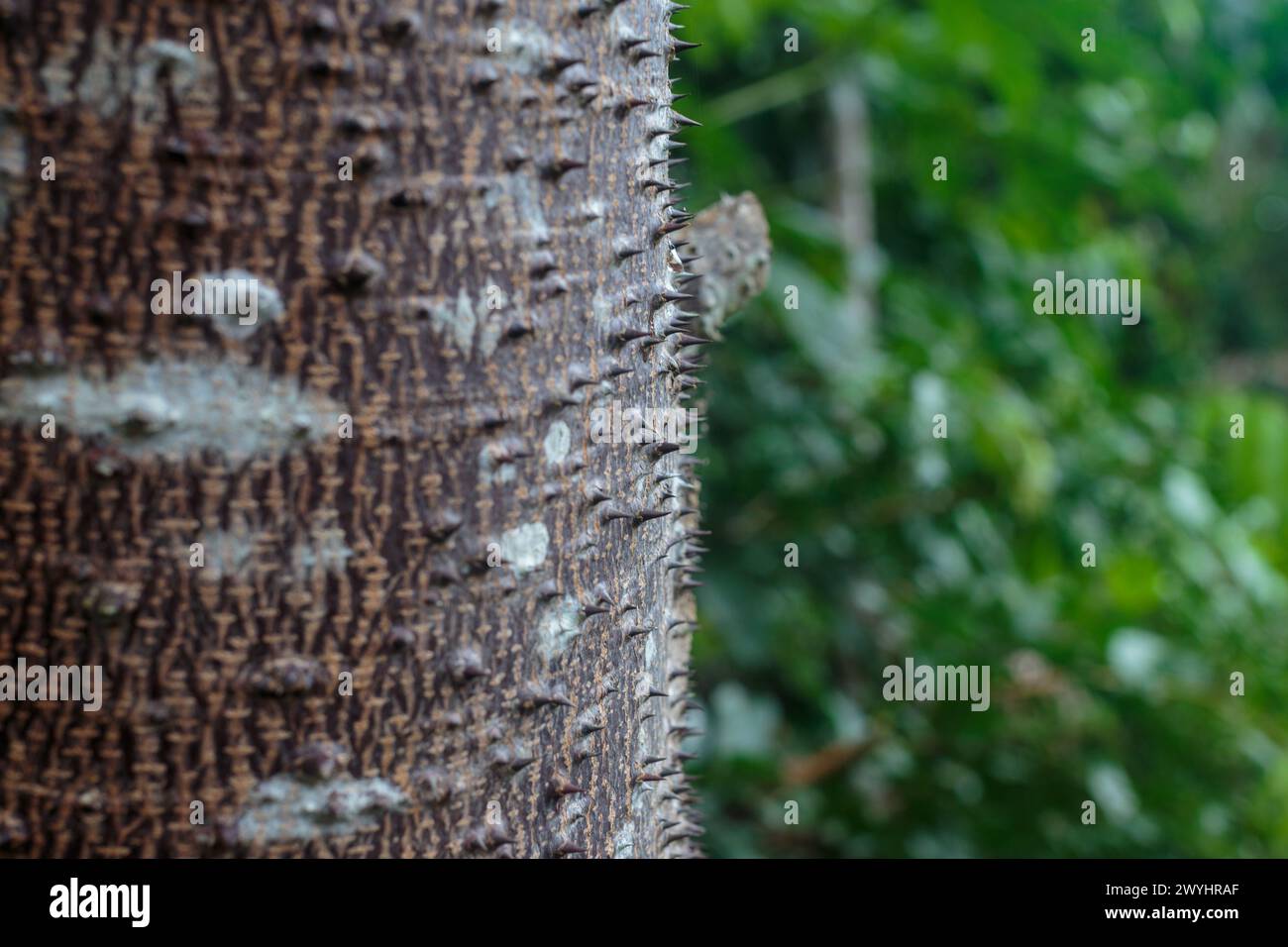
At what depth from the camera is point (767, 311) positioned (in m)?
2.81

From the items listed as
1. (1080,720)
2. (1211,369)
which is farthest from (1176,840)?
(1211,369)

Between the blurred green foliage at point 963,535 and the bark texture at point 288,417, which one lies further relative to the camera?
the blurred green foliage at point 963,535

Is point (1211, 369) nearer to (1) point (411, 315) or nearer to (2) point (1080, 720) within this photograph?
(2) point (1080, 720)
